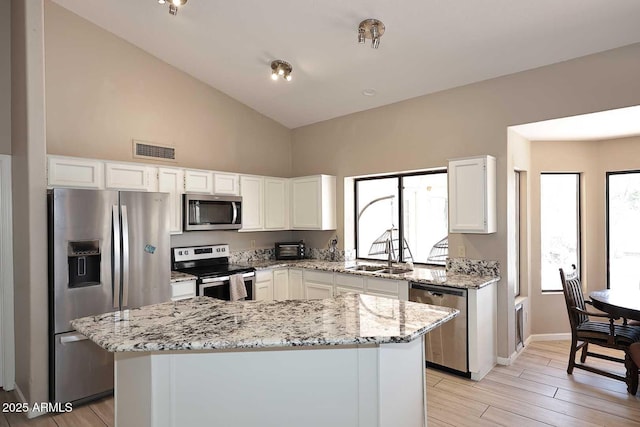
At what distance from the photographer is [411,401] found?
195 cm

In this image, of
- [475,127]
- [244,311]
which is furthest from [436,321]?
[475,127]

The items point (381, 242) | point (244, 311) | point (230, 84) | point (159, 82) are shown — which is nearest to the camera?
point (244, 311)

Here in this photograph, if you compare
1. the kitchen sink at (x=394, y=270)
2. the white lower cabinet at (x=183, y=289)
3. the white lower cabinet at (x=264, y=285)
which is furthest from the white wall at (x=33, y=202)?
the kitchen sink at (x=394, y=270)

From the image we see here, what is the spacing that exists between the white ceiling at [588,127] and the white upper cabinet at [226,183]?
10.7 ft

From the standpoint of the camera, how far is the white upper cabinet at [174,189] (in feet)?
13.0

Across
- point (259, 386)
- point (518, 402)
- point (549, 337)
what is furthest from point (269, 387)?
point (549, 337)

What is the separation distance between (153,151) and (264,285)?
2121 mm

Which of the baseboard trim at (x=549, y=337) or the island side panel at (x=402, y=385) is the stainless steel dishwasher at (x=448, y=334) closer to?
the island side panel at (x=402, y=385)

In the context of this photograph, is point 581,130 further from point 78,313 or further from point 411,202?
point 78,313

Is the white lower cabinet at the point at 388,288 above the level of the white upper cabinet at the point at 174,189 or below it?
below

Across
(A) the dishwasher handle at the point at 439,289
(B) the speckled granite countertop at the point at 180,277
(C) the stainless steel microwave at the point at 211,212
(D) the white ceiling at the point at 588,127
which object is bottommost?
(A) the dishwasher handle at the point at 439,289

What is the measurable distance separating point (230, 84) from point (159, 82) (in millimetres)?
859

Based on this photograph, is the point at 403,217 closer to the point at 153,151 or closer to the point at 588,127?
the point at 588,127

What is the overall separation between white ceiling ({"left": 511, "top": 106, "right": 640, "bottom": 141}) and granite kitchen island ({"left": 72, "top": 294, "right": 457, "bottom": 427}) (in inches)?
111
